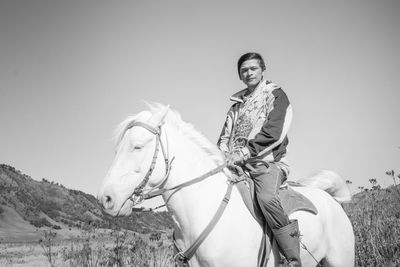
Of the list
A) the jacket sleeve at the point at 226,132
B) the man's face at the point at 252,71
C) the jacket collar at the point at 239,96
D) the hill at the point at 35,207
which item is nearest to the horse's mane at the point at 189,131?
the jacket sleeve at the point at 226,132

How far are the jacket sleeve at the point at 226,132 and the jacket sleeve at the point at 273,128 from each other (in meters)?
0.69

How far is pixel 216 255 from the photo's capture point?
3197mm

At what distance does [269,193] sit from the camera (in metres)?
3.59

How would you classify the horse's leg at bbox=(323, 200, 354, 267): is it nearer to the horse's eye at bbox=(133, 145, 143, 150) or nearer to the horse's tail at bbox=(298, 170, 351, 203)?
the horse's tail at bbox=(298, 170, 351, 203)

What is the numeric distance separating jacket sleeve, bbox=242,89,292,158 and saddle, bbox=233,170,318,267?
14.1 inches

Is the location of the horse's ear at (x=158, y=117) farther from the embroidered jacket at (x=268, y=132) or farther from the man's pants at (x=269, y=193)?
the man's pants at (x=269, y=193)

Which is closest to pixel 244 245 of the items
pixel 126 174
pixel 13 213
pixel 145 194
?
pixel 145 194

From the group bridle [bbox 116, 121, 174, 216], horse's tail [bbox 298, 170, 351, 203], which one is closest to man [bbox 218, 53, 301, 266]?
bridle [bbox 116, 121, 174, 216]

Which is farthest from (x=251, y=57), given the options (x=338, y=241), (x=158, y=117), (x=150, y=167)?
(x=338, y=241)

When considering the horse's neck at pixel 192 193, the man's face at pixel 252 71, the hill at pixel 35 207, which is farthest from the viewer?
the hill at pixel 35 207

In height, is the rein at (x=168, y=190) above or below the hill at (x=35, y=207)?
above

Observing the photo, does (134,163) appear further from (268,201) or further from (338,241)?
(338,241)

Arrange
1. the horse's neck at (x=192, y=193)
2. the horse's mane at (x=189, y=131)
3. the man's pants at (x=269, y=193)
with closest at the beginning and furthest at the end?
the horse's neck at (x=192, y=193)
the man's pants at (x=269, y=193)
the horse's mane at (x=189, y=131)

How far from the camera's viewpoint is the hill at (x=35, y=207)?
57.7 metres
